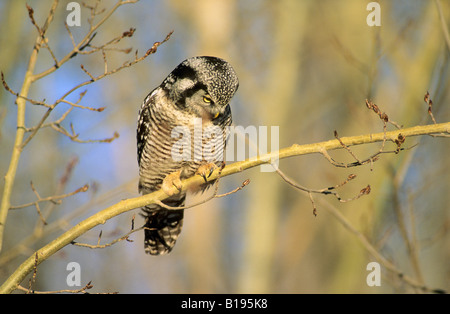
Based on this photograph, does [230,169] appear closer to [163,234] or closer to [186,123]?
[186,123]

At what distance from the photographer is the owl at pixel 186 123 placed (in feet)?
16.0

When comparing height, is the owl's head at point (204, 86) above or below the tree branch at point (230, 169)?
above

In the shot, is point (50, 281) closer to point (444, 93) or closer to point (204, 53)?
point (204, 53)

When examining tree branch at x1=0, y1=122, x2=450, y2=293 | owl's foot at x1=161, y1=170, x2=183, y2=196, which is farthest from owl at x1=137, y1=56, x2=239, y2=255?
tree branch at x1=0, y1=122, x2=450, y2=293

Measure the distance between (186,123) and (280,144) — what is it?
5239mm

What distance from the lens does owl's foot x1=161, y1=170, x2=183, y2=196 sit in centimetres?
463

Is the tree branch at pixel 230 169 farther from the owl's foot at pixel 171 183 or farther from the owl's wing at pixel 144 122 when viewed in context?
the owl's wing at pixel 144 122

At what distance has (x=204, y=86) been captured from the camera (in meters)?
4.89

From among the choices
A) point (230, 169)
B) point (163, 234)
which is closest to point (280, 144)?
point (163, 234)

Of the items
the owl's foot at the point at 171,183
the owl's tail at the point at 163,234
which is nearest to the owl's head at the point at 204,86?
the owl's foot at the point at 171,183

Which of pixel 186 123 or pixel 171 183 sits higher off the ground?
pixel 186 123

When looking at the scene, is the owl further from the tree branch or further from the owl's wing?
the tree branch

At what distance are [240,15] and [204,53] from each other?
1610 mm
